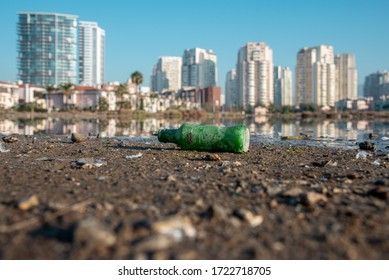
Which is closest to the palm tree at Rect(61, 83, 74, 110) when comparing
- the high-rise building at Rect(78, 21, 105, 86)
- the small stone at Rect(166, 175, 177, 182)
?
the small stone at Rect(166, 175, 177, 182)

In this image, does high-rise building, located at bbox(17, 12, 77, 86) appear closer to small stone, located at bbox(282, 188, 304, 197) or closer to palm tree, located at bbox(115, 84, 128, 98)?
palm tree, located at bbox(115, 84, 128, 98)

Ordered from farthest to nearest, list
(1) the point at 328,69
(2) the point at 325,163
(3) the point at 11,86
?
(1) the point at 328,69 → (3) the point at 11,86 → (2) the point at 325,163

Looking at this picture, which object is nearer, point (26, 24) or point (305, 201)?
point (305, 201)

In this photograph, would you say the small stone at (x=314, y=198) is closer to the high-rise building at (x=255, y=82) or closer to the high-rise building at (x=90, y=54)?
the high-rise building at (x=255, y=82)

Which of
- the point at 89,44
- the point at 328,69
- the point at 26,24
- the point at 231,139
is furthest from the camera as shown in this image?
the point at 89,44

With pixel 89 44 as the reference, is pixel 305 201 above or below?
below

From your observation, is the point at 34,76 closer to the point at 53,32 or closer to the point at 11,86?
the point at 53,32

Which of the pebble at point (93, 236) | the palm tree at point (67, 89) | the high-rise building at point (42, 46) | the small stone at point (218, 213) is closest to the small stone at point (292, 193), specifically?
the small stone at point (218, 213)

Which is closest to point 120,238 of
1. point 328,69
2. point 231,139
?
point 231,139
